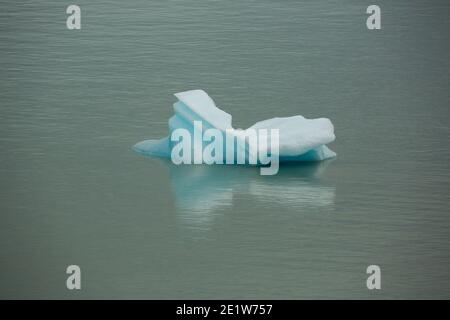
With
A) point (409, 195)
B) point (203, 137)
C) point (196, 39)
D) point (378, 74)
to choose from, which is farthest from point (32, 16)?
point (409, 195)

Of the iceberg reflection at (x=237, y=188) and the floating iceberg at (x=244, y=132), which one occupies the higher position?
the floating iceberg at (x=244, y=132)

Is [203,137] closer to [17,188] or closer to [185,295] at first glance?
[17,188]
